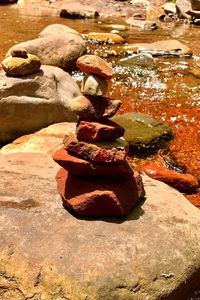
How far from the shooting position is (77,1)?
1950cm

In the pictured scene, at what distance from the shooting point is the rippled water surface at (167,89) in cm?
663

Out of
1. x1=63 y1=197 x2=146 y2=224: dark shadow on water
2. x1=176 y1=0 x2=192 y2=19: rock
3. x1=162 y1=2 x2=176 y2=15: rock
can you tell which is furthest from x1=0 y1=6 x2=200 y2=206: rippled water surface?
x1=162 y1=2 x2=176 y2=15: rock

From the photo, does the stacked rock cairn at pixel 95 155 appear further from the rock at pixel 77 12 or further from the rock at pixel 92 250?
the rock at pixel 77 12

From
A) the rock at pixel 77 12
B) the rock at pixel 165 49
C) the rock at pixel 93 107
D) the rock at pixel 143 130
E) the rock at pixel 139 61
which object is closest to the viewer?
the rock at pixel 93 107

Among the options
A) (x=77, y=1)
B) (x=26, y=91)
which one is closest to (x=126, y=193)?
(x=26, y=91)

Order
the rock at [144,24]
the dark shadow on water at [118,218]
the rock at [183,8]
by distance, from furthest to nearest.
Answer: the rock at [183,8] < the rock at [144,24] < the dark shadow on water at [118,218]

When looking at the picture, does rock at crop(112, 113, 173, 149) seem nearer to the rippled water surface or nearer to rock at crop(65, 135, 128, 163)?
the rippled water surface

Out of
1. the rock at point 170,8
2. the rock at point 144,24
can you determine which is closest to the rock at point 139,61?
the rock at point 144,24

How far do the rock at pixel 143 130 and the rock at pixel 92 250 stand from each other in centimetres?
251

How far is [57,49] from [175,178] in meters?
5.01

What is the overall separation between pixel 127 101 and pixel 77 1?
12669 millimetres

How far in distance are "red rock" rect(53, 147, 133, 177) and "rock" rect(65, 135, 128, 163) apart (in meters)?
0.05

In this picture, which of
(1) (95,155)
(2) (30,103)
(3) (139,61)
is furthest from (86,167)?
(3) (139,61)

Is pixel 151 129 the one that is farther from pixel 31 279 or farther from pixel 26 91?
pixel 31 279
